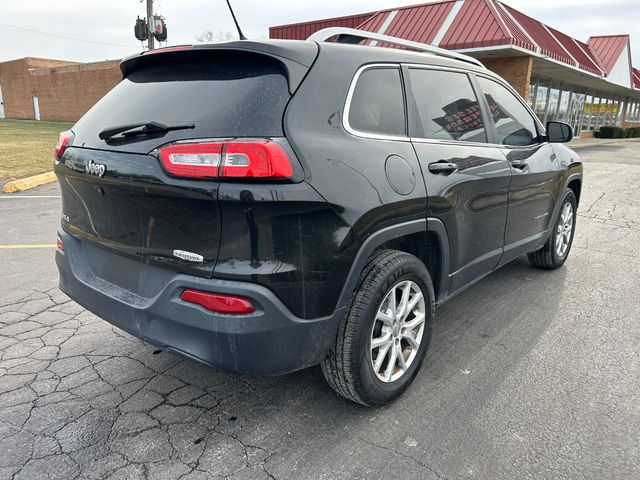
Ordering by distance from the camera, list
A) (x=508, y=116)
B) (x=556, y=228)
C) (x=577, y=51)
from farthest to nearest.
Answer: (x=577, y=51) → (x=556, y=228) → (x=508, y=116)

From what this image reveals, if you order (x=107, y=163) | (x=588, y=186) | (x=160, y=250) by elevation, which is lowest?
(x=588, y=186)

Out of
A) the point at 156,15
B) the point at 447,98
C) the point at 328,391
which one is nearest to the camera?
the point at 328,391

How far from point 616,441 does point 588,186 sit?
9.87m

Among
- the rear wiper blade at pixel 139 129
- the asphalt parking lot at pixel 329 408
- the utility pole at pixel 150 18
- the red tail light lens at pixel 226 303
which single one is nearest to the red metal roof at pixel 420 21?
the utility pole at pixel 150 18

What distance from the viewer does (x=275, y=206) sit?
1956mm

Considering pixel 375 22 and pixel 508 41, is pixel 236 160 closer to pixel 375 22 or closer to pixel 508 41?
pixel 508 41

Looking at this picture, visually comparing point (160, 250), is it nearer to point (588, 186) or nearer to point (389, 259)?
point (389, 259)

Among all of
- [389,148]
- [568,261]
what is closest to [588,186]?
[568,261]

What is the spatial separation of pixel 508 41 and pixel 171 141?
15.3 m

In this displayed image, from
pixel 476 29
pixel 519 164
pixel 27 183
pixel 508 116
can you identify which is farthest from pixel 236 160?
pixel 476 29

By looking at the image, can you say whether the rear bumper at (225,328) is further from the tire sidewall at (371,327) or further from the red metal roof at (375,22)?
the red metal roof at (375,22)

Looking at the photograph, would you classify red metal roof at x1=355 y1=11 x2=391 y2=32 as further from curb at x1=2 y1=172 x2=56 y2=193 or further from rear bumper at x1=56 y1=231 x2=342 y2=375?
rear bumper at x1=56 y1=231 x2=342 y2=375

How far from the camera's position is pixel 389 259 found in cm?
247

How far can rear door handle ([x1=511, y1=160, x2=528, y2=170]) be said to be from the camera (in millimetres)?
3577
